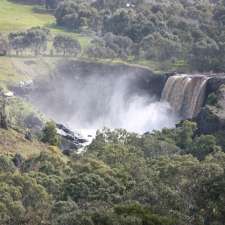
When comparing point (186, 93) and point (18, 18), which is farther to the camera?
point (18, 18)

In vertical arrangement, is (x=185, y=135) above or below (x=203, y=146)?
below

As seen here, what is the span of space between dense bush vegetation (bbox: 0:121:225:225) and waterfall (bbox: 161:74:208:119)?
2244 cm

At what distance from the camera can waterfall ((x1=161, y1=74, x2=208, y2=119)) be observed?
9944 centimetres

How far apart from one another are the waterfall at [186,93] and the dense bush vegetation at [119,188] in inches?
883

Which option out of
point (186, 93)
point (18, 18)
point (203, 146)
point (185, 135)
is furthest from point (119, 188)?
point (18, 18)

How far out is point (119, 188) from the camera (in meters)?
54.8

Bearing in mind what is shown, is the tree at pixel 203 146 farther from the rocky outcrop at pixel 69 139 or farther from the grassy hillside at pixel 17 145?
the rocky outcrop at pixel 69 139

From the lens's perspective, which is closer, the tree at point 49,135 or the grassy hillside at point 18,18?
the tree at point 49,135

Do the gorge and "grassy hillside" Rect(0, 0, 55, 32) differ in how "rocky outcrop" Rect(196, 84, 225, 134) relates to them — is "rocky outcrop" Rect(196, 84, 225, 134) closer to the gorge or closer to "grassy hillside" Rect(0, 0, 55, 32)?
the gorge

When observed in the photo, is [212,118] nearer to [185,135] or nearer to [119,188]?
[185,135]

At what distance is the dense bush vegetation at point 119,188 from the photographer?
136 ft

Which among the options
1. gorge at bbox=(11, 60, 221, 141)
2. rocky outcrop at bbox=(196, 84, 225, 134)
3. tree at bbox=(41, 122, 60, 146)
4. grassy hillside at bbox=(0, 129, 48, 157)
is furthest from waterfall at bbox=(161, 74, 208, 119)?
grassy hillside at bbox=(0, 129, 48, 157)

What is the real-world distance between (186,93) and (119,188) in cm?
4864

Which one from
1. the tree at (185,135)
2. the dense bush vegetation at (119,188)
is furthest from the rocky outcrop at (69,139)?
the dense bush vegetation at (119,188)
